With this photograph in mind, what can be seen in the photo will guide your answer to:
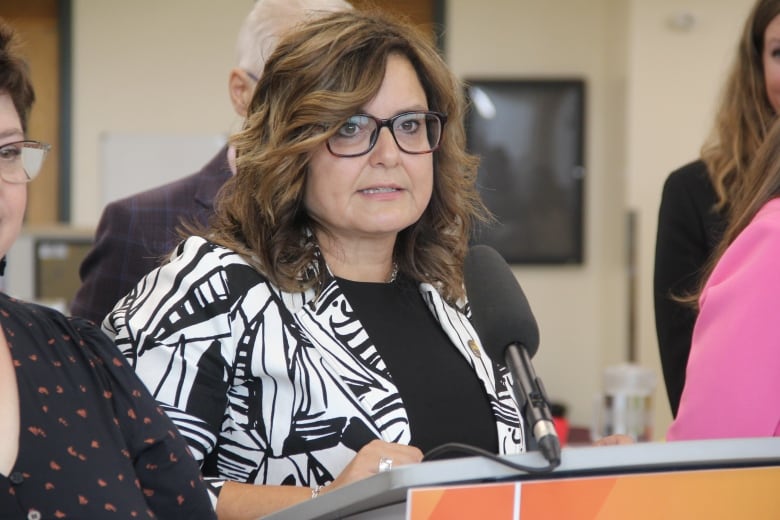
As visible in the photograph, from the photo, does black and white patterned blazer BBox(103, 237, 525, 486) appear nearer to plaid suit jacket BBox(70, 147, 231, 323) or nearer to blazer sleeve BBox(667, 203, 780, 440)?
blazer sleeve BBox(667, 203, 780, 440)

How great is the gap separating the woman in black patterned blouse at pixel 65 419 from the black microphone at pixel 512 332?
41 cm

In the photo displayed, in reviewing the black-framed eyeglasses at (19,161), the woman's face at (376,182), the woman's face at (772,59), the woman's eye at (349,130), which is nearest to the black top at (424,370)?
the woman's face at (376,182)

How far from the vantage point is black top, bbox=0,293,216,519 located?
116 cm

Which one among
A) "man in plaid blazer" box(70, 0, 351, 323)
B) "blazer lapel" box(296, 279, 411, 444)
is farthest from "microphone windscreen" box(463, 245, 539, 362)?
"man in plaid blazer" box(70, 0, 351, 323)

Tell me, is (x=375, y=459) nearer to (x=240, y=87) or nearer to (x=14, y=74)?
(x=14, y=74)

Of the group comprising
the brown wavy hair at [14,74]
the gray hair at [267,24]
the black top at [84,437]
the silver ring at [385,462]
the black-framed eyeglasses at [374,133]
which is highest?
the gray hair at [267,24]

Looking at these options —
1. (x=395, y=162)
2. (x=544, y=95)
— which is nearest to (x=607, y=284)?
(x=544, y=95)

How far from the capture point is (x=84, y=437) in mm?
1214

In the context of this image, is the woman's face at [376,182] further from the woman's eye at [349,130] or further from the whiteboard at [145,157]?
the whiteboard at [145,157]

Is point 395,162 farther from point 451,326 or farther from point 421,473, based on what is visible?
point 421,473

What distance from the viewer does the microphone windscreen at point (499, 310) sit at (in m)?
1.07

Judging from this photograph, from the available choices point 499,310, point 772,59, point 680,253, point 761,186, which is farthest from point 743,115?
point 499,310

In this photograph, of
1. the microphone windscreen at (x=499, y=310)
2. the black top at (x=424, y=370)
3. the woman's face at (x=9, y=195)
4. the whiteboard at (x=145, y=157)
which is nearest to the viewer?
the microphone windscreen at (x=499, y=310)

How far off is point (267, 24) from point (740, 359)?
1328 mm
